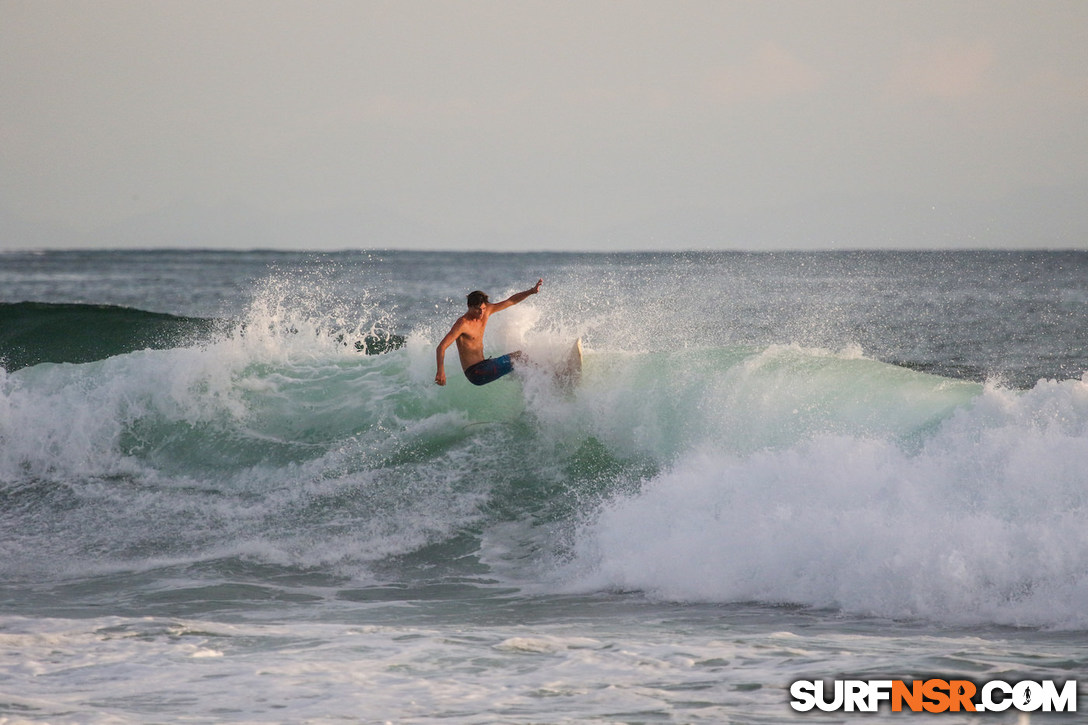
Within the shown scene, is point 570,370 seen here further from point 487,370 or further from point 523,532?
point 523,532

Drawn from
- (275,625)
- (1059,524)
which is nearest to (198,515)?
(275,625)

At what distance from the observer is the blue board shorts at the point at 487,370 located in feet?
35.1

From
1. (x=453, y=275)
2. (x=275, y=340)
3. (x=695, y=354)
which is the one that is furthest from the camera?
(x=453, y=275)

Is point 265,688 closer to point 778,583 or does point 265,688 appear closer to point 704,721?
point 704,721

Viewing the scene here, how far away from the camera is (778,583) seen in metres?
7.23

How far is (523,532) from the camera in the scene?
9.51 metres

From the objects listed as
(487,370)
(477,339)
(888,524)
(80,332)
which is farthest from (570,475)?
(80,332)

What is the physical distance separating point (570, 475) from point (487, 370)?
1.43 meters

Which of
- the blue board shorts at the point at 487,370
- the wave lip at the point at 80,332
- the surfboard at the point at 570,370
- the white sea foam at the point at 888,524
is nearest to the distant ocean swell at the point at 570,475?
the white sea foam at the point at 888,524

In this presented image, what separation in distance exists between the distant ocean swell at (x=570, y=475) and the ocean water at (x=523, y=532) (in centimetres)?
3

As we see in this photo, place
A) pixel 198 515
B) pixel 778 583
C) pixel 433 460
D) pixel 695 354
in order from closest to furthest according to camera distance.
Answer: pixel 778 583 < pixel 198 515 < pixel 433 460 < pixel 695 354

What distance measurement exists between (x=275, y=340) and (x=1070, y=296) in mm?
38596

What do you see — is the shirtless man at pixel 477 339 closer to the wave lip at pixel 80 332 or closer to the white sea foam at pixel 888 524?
the white sea foam at pixel 888 524

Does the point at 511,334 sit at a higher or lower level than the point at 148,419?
higher
